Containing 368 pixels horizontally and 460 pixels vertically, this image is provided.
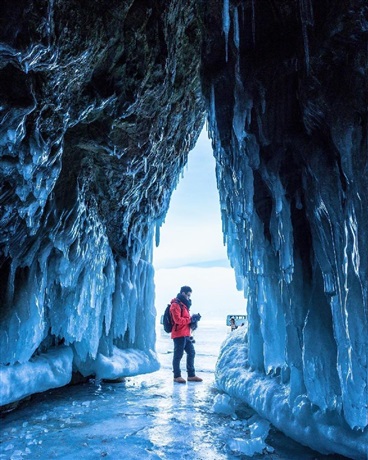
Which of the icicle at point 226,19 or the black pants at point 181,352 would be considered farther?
the black pants at point 181,352

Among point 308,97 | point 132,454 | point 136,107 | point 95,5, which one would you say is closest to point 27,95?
point 95,5

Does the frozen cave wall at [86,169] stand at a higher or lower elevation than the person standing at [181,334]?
higher

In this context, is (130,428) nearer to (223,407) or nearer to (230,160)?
(223,407)

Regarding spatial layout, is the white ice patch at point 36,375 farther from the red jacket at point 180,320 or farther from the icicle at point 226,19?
the icicle at point 226,19

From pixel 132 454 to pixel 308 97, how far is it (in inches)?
140

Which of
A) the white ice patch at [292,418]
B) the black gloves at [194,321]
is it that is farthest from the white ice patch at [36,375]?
the white ice patch at [292,418]

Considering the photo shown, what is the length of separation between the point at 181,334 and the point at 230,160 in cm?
391

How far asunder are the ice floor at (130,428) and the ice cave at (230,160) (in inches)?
12.7

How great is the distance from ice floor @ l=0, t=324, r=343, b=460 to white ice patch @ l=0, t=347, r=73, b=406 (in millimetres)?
269

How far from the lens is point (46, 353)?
6.21 metres

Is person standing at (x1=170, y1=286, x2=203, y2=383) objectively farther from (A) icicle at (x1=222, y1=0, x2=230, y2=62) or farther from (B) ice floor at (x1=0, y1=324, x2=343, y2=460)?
(A) icicle at (x1=222, y1=0, x2=230, y2=62)

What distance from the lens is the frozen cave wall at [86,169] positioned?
120 inches

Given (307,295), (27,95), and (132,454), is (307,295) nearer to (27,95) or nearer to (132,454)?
(132,454)

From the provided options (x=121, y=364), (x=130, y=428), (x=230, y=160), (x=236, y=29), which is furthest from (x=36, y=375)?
(x=236, y=29)
